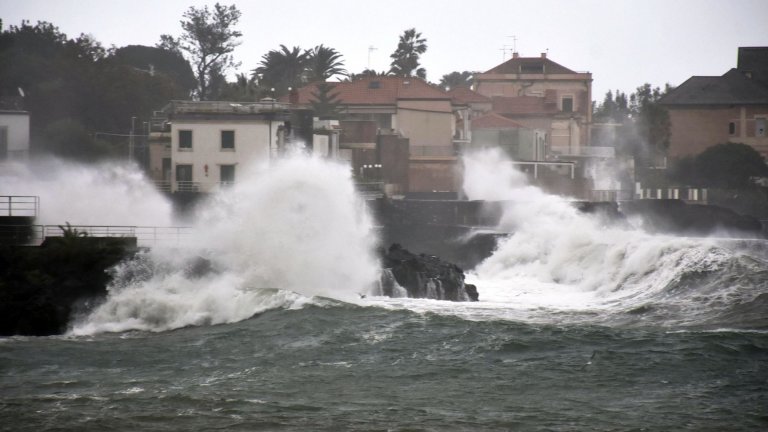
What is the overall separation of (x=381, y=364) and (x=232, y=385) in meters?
3.48

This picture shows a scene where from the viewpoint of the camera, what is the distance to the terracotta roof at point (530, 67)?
10144cm

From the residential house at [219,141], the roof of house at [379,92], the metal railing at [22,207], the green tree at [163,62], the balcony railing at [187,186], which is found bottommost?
the metal railing at [22,207]

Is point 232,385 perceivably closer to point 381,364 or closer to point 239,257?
point 381,364

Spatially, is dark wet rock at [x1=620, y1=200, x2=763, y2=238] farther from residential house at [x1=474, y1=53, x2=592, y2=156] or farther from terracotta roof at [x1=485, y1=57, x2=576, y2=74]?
terracotta roof at [x1=485, y1=57, x2=576, y2=74]

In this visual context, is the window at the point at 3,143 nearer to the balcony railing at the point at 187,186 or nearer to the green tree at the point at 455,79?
the balcony railing at the point at 187,186

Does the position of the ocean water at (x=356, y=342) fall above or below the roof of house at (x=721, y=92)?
below

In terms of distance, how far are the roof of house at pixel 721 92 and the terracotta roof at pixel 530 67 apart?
11891mm

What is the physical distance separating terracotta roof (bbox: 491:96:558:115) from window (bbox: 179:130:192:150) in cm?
4590

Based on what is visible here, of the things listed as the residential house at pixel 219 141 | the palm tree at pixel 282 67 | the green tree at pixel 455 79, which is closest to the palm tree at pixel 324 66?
the palm tree at pixel 282 67

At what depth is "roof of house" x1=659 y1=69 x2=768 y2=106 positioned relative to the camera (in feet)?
286

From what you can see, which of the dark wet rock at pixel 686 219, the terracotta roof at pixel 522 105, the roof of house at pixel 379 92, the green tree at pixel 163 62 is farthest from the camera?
the green tree at pixel 163 62

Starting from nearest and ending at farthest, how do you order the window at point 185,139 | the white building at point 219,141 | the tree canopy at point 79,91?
the white building at point 219,141, the window at point 185,139, the tree canopy at point 79,91

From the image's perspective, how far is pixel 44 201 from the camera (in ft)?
138

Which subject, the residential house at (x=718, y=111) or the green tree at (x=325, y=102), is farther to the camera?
the residential house at (x=718, y=111)
